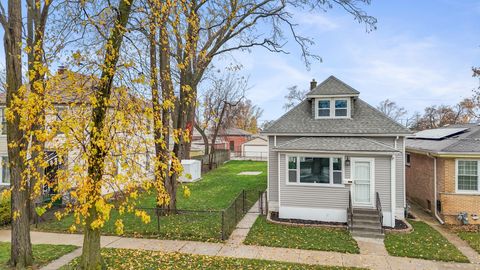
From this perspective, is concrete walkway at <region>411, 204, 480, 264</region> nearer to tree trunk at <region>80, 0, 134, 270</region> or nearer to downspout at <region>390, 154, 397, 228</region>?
downspout at <region>390, 154, 397, 228</region>

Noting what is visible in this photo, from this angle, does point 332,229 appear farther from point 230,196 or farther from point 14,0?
point 14,0

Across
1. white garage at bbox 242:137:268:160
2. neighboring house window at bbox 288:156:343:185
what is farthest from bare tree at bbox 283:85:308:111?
neighboring house window at bbox 288:156:343:185

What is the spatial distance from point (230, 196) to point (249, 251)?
8.99 meters

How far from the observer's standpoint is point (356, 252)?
10.1 metres

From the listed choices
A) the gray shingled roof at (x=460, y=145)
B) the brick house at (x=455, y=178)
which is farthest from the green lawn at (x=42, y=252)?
the gray shingled roof at (x=460, y=145)

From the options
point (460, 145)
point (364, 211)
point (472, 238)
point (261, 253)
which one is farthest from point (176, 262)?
point (460, 145)

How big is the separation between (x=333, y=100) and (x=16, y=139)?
42.9ft

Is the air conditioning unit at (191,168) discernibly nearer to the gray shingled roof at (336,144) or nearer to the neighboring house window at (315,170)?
the neighboring house window at (315,170)

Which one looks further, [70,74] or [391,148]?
[391,148]

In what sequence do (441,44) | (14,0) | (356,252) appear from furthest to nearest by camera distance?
(441,44)
(356,252)
(14,0)

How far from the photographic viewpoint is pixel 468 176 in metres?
13.5

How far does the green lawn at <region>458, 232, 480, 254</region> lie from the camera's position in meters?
10.7

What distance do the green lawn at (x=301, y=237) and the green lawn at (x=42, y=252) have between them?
19.7 ft

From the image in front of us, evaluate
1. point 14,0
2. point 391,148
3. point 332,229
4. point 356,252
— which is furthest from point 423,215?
point 14,0
